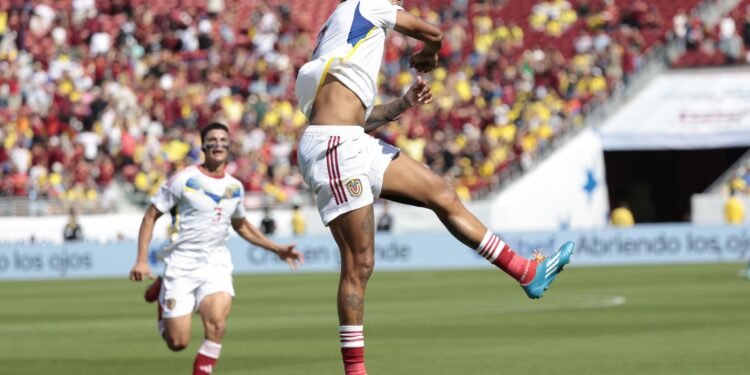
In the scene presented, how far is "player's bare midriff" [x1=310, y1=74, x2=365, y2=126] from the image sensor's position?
861 centimetres

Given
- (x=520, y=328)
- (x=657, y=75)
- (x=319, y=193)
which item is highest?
(x=657, y=75)

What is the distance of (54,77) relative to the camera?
41281mm

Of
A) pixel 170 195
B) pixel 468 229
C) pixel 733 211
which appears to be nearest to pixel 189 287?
pixel 170 195

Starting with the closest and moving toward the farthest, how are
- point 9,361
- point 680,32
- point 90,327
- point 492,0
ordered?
point 9,361 < point 90,327 < point 680,32 < point 492,0

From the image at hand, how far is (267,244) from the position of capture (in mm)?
12523

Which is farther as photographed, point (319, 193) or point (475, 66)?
point (475, 66)

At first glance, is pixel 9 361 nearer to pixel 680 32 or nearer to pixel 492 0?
pixel 680 32

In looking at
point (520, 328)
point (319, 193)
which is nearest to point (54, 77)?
point (520, 328)

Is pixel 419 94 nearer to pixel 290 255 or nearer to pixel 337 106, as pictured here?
pixel 337 106

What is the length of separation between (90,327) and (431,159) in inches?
793

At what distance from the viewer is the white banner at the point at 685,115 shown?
130ft

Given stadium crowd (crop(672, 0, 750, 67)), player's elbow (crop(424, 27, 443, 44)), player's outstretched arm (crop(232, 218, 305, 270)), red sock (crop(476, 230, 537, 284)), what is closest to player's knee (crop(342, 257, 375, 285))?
red sock (crop(476, 230, 537, 284))

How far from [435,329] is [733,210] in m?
19.1

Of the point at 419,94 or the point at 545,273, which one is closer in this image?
the point at 545,273
